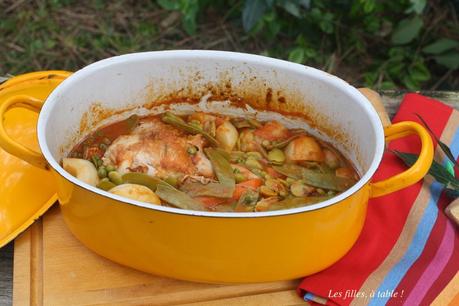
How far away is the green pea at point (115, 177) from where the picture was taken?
125 centimetres

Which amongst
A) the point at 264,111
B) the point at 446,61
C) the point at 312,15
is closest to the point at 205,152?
the point at 264,111

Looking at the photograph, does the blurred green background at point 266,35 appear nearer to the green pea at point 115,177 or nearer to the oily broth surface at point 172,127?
the oily broth surface at point 172,127

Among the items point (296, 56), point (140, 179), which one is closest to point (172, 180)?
point (140, 179)

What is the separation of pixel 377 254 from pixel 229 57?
0.50 metres

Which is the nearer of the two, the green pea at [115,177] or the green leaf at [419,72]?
the green pea at [115,177]

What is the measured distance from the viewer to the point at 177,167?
1.32 meters

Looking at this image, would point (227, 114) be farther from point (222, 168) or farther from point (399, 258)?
point (399, 258)

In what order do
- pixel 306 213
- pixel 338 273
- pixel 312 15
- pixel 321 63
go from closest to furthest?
1. pixel 306 213
2. pixel 338 273
3. pixel 312 15
4. pixel 321 63

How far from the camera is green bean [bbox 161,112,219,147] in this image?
1.41 m

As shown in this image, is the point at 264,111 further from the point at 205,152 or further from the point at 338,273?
the point at 338,273

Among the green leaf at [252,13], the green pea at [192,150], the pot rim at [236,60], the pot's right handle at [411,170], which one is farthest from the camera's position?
the green leaf at [252,13]

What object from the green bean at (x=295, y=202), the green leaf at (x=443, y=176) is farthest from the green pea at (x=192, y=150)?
the green leaf at (x=443, y=176)

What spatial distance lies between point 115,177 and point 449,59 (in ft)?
5.57

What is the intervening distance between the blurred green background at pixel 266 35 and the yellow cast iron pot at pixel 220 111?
1045 millimetres
